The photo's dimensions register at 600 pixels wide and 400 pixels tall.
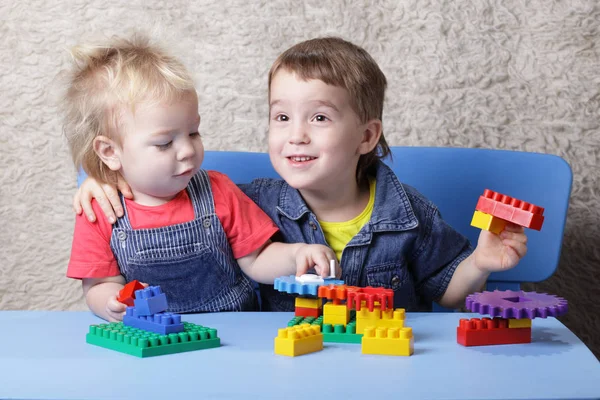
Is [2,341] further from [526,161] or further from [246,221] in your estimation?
[526,161]

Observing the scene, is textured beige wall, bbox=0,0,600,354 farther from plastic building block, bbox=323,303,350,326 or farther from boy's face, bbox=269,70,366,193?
plastic building block, bbox=323,303,350,326

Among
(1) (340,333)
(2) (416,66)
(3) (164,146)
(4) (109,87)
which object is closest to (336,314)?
(1) (340,333)

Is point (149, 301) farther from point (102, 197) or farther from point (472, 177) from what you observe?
point (472, 177)

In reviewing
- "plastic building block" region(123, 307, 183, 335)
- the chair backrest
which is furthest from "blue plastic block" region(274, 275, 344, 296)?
the chair backrest

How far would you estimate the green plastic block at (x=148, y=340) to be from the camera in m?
0.80

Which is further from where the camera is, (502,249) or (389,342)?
(502,249)

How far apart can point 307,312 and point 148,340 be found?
0.22 metres

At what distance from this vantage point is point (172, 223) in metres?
1.14

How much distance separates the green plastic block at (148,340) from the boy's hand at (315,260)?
0.66 feet

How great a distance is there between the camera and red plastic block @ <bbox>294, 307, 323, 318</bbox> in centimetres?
95

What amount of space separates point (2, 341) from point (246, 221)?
1.36ft

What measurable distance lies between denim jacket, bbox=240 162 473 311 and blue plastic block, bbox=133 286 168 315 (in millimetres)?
387

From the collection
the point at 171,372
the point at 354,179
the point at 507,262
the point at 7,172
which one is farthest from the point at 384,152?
the point at 7,172

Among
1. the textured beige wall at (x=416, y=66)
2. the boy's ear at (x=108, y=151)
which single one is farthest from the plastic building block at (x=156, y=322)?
the textured beige wall at (x=416, y=66)
